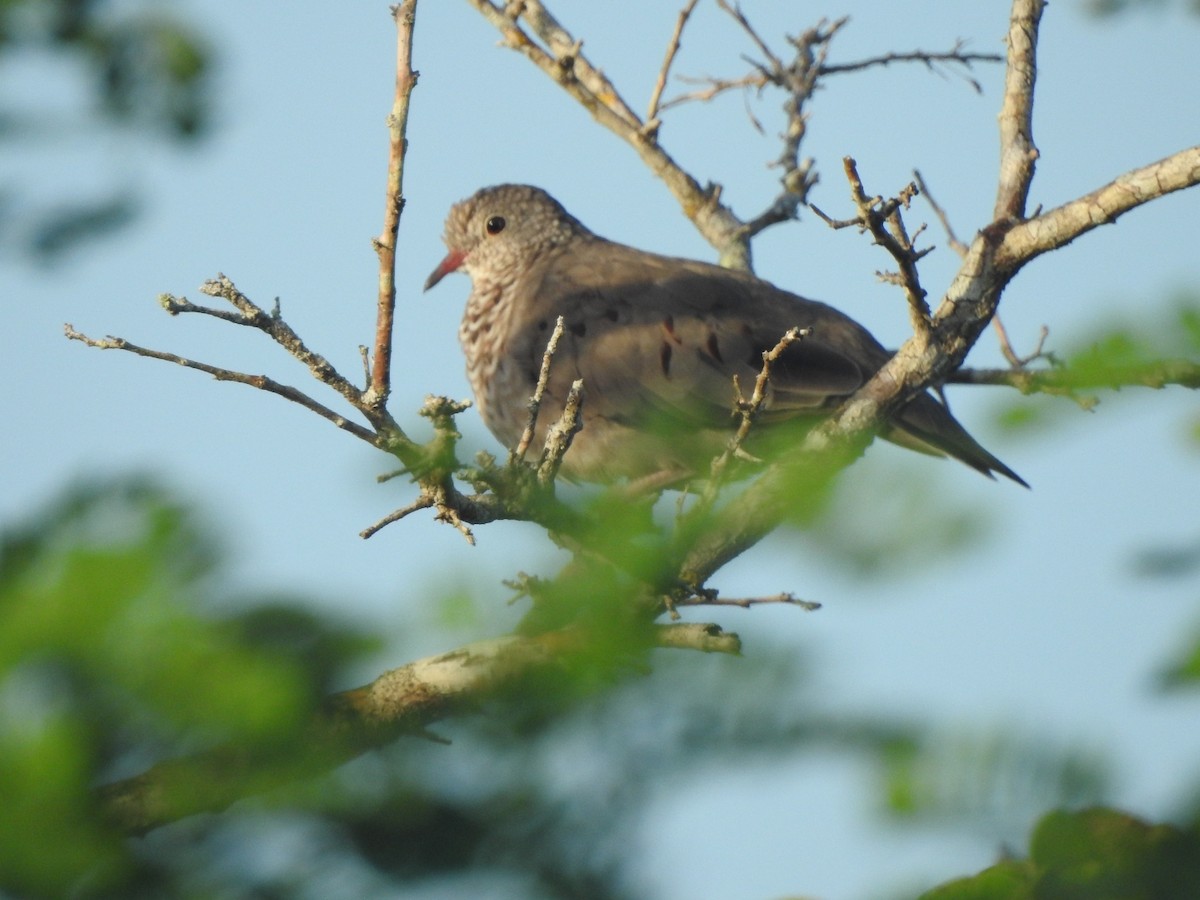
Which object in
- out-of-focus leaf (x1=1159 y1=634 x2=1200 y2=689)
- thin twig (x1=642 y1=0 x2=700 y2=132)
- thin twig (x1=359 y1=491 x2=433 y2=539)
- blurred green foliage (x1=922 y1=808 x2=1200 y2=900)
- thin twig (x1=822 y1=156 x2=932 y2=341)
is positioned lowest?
blurred green foliage (x1=922 y1=808 x2=1200 y2=900)

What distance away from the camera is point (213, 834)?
134cm

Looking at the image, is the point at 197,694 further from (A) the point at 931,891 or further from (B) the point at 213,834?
(A) the point at 931,891

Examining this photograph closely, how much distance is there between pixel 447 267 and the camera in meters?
7.41

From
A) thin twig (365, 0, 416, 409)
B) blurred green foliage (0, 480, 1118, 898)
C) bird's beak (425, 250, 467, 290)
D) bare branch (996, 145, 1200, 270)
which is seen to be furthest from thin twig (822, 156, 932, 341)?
bird's beak (425, 250, 467, 290)

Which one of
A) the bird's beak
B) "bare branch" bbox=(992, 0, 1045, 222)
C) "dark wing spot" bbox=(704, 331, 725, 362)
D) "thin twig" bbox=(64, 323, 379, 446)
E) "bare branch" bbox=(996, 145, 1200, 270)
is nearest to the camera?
"thin twig" bbox=(64, 323, 379, 446)

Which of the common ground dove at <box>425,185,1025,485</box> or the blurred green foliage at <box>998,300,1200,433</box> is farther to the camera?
the common ground dove at <box>425,185,1025,485</box>

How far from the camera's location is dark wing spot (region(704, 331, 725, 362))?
5.79 meters

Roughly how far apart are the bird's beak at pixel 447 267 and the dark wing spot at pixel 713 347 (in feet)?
6.50

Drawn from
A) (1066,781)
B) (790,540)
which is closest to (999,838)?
(1066,781)

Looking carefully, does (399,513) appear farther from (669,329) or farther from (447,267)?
(447,267)

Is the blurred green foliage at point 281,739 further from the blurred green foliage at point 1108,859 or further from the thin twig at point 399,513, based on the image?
the thin twig at point 399,513

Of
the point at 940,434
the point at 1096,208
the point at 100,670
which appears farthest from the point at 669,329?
the point at 100,670

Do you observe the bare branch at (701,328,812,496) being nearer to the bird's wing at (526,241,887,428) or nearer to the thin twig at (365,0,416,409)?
the thin twig at (365,0,416,409)

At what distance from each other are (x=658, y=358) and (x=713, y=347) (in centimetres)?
23
